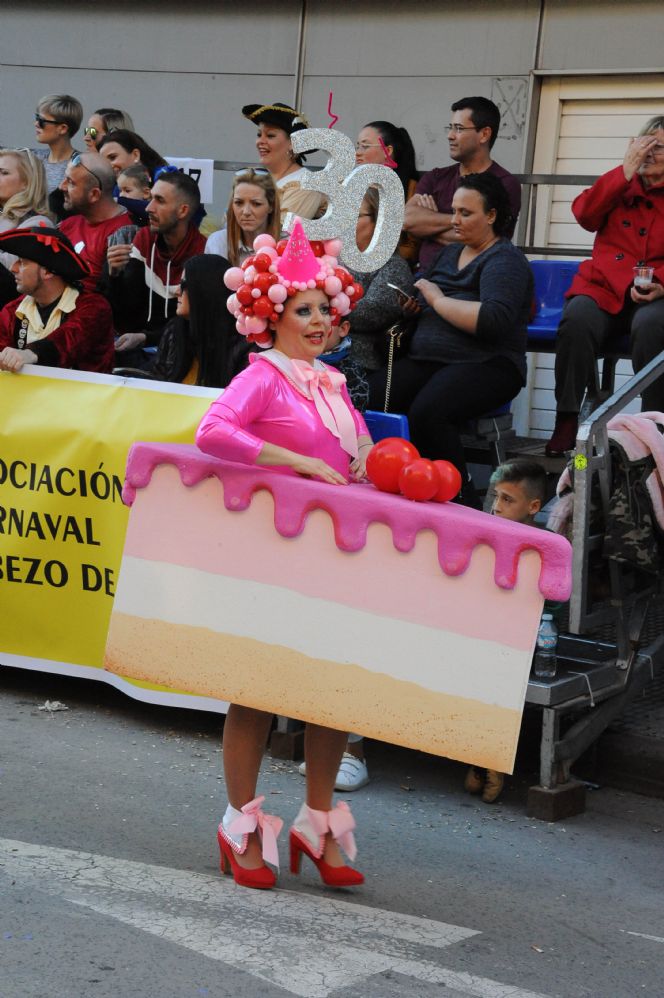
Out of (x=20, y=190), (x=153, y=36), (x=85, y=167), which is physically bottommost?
(x=20, y=190)

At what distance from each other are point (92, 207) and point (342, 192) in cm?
418

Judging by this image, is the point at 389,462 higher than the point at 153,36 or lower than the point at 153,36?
lower

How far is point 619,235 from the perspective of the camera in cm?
697

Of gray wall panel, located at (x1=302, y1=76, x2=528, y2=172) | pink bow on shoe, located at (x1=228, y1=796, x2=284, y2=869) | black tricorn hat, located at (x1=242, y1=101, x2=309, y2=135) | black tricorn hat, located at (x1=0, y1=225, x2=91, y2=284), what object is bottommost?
pink bow on shoe, located at (x1=228, y1=796, x2=284, y2=869)

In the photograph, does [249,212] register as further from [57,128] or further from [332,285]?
[57,128]

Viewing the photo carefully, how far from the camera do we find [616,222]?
7.01m

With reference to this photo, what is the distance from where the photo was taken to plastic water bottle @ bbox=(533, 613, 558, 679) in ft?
16.1

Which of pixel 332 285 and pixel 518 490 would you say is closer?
pixel 332 285

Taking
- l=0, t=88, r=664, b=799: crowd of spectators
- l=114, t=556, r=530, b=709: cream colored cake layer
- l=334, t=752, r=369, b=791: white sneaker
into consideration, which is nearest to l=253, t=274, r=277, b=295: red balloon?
l=114, t=556, r=530, b=709: cream colored cake layer

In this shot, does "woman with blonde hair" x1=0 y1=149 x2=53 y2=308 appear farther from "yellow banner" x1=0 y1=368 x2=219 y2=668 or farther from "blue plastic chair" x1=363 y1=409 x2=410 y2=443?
"blue plastic chair" x1=363 y1=409 x2=410 y2=443

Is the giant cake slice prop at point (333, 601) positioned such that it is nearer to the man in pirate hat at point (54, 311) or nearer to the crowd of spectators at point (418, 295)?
the crowd of spectators at point (418, 295)

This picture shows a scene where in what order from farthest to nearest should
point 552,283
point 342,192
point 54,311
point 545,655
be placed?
point 552,283 → point 54,311 → point 545,655 → point 342,192

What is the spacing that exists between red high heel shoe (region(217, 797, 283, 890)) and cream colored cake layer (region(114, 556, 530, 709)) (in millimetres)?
423

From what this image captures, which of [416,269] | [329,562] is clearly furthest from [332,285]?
[416,269]
